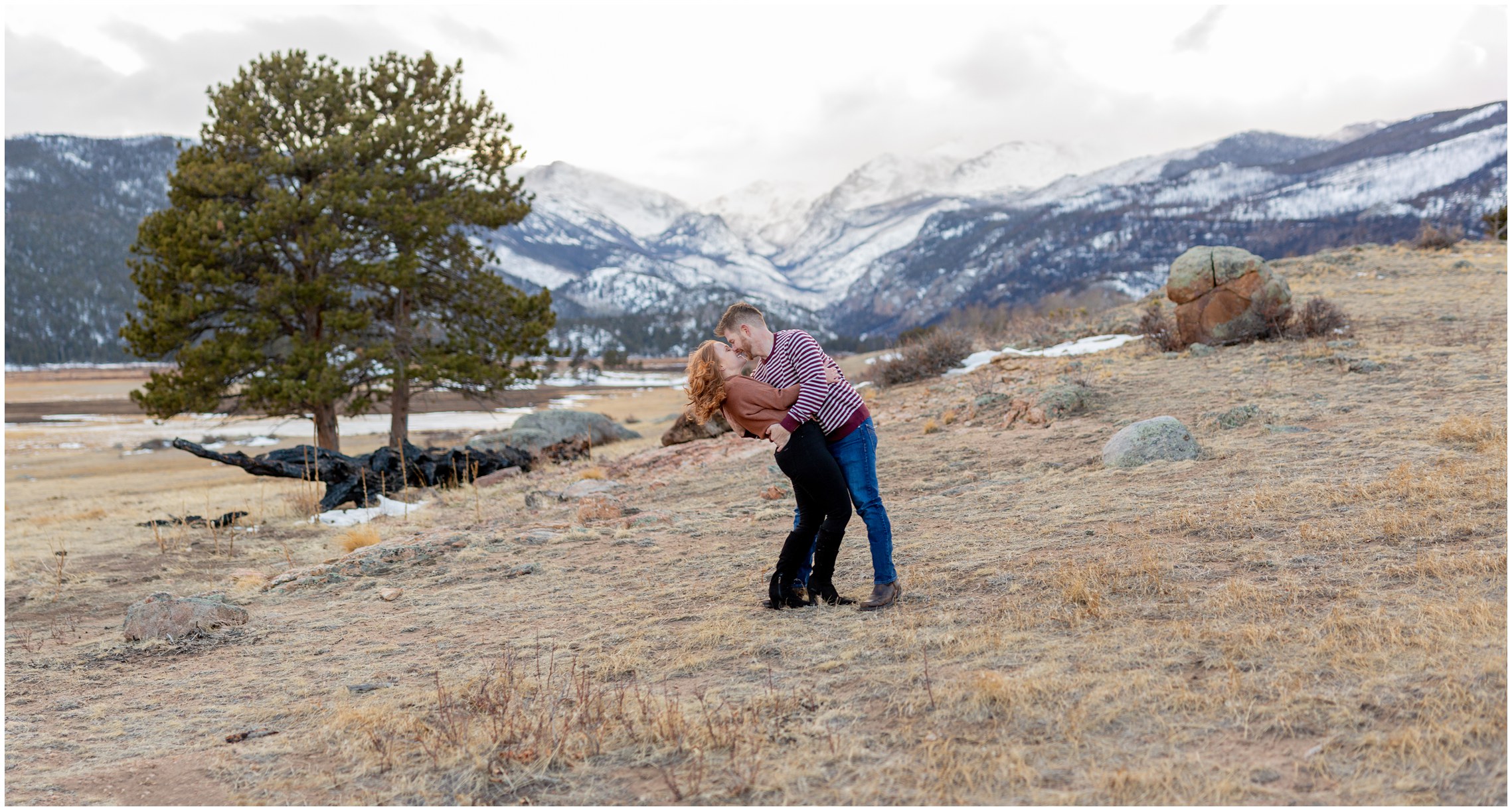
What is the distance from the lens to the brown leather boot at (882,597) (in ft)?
17.1

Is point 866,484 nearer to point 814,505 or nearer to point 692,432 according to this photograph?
point 814,505

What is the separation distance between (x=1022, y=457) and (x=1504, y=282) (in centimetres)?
1707

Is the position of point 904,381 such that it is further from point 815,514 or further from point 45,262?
point 45,262

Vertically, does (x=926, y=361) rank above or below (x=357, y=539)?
above

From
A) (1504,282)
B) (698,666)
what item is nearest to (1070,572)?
(698,666)

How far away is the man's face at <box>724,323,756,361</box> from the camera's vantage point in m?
5.19

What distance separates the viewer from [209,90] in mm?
17781

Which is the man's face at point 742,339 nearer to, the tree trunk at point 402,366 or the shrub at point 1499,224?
the tree trunk at point 402,366

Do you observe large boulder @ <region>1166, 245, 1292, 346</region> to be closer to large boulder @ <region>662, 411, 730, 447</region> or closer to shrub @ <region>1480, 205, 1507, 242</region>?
large boulder @ <region>662, 411, 730, 447</region>

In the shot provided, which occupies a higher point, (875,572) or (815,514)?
(815,514)

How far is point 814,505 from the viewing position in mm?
5238

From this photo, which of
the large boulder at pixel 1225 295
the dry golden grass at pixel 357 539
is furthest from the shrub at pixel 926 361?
the dry golden grass at pixel 357 539

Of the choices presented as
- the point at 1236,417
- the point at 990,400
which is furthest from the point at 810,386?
the point at 990,400

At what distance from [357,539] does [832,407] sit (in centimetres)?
612
